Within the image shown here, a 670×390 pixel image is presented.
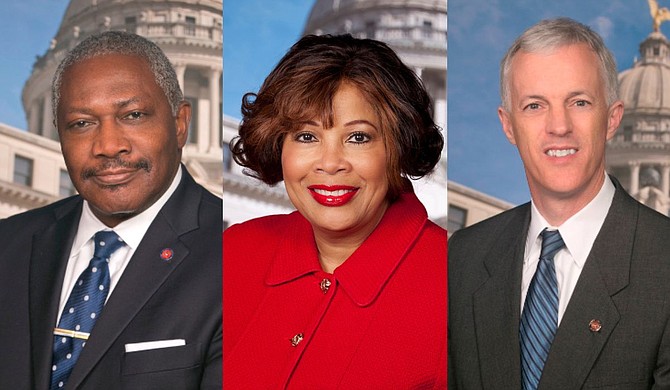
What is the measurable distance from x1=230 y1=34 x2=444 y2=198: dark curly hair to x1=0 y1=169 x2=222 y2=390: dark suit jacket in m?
0.33

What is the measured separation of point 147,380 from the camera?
3.42 m

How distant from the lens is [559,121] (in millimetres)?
3529

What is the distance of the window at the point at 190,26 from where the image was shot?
364 cm

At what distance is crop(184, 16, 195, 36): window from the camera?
12.0 ft

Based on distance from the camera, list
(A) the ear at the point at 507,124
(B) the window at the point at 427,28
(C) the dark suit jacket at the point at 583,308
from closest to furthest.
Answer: (C) the dark suit jacket at the point at 583,308, (A) the ear at the point at 507,124, (B) the window at the point at 427,28

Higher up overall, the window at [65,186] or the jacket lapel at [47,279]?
the window at [65,186]

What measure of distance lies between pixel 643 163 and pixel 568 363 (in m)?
0.85

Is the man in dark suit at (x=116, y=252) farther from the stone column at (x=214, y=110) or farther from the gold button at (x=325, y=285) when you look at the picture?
the gold button at (x=325, y=285)

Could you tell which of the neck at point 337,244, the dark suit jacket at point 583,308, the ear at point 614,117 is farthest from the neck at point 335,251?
the ear at point 614,117

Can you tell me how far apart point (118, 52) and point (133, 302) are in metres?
0.91

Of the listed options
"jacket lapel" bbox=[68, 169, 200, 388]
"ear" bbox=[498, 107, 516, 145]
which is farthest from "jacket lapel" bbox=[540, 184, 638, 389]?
"jacket lapel" bbox=[68, 169, 200, 388]

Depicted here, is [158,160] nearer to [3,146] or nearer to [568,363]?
[3,146]

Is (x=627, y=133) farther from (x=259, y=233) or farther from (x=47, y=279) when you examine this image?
(x=47, y=279)

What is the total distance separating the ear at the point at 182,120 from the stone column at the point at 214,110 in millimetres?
94
